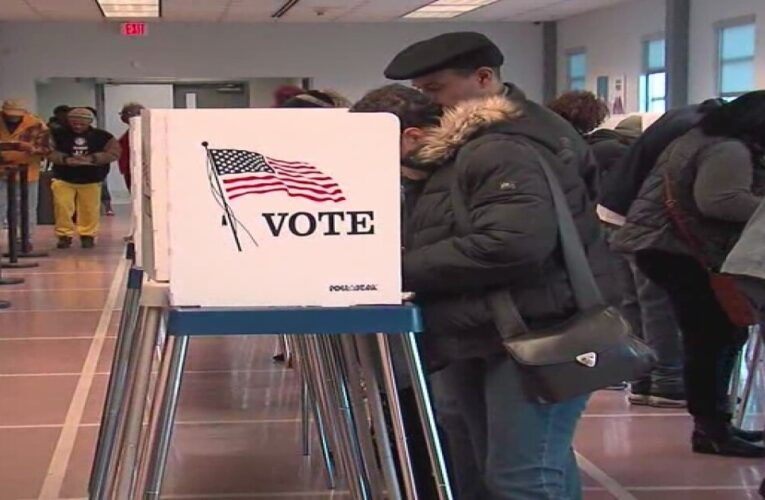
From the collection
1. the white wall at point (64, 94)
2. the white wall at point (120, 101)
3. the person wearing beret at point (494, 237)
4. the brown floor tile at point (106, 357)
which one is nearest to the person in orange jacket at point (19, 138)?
the brown floor tile at point (106, 357)

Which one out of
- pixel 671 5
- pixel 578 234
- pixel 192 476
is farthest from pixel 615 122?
pixel 671 5

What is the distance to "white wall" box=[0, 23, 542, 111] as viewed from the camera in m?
19.0

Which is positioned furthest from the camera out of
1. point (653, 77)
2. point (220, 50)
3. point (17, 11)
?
point (220, 50)

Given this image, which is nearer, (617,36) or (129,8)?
(129,8)

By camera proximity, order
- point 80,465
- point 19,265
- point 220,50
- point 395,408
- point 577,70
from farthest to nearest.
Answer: point 577,70 < point 220,50 < point 19,265 < point 80,465 < point 395,408

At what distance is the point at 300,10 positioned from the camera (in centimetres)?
1745

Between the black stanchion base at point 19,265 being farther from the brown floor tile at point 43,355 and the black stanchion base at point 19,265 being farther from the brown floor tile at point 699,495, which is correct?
the brown floor tile at point 699,495

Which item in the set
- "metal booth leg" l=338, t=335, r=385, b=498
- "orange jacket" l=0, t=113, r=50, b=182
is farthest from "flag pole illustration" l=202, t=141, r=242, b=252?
"orange jacket" l=0, t=113, r=50, b=182

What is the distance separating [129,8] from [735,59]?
8.10 metres

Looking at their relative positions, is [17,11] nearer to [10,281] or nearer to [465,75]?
[10,281]

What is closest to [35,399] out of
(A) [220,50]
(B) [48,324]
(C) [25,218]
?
(B) [48,324]

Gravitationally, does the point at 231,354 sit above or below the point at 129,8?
below

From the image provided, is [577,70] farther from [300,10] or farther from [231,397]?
[231,397]

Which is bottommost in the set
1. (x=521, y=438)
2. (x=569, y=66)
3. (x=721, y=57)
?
(x=521, y=438)
